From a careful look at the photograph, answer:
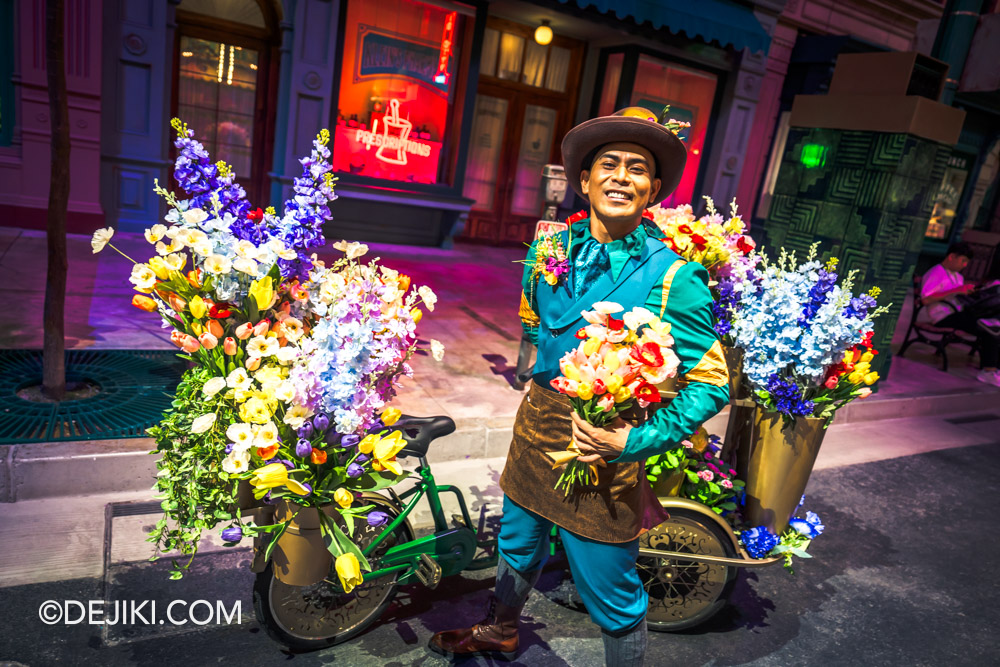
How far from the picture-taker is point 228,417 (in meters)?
2.27

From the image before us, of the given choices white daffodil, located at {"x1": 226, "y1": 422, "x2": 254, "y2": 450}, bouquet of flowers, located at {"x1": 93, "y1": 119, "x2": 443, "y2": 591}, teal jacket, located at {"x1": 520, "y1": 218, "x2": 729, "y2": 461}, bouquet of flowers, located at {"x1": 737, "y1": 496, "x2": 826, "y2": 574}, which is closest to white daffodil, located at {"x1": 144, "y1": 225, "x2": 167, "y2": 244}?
bouquet of flowers, located at {"x1": 93, "y1": 119, "x2": 443, "y2": 591}

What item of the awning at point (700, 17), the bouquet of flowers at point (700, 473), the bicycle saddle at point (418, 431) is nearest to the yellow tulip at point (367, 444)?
the bicycle saddle at point (418, 431)

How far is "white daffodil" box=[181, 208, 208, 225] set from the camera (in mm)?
2129

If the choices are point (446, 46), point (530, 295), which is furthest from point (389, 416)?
point (446, 46)

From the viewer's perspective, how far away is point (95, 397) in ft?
13.8

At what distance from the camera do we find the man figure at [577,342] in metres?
2.16

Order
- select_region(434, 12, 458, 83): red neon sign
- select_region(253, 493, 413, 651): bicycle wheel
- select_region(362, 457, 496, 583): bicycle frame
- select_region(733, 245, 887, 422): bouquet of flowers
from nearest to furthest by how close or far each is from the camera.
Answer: select_region(253, 493, 413, 651): bicycle wheel, select_region(362, 457, 496, 583): bicycle frame, select_region(733, 245, 887, 422): bouquet of flowers, select_region(434, 12, 458, 83): red neon sign

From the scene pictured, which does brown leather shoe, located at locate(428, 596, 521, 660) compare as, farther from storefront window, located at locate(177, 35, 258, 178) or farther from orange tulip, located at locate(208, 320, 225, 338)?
storefront window, located at locate(177, 35, 258, 178)

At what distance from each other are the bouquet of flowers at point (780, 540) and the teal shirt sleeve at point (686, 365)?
4.10ft

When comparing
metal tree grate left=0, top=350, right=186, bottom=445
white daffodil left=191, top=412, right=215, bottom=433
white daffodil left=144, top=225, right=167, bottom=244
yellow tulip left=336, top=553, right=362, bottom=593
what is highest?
white daffodil left=144, top=225, right=167, bottom=244

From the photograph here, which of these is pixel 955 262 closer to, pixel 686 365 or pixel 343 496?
pixel 686 365

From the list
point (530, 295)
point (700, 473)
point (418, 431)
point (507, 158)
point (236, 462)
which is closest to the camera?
point (236, 462)

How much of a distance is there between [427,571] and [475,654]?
A: 0.41 m

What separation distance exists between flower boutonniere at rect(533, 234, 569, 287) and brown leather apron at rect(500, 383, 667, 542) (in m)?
0.40
